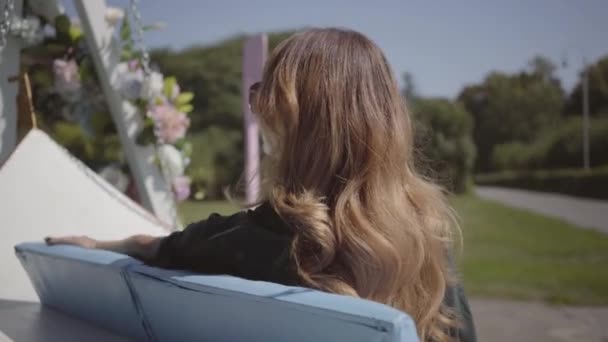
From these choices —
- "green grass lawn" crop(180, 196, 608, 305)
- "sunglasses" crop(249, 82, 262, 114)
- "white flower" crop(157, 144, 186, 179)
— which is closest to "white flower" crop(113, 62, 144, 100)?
"white flower" crop(157, 144, 186, 179)

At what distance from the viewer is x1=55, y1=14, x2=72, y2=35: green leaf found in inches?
108

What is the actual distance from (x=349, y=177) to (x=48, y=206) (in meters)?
1.14

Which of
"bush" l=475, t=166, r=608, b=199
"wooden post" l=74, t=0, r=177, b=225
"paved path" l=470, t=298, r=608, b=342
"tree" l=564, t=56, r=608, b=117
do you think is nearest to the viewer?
"wooden post" l=74, t=0, r=177, b=225

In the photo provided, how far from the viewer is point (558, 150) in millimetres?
22531

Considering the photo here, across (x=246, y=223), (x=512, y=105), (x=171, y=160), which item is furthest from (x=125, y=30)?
(x=512, y=105)

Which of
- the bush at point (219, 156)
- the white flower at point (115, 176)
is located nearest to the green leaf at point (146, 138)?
the white flower at point (115, 176)

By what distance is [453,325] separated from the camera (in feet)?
3.86

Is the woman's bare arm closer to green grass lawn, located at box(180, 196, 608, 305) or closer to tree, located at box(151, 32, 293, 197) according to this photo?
green grass lawn, located at box(180, 196, 608, 305)

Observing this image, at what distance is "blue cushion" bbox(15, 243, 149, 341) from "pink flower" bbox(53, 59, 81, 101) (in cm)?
144

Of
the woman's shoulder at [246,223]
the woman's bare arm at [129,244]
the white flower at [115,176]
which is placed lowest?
the white flower at [115,176]

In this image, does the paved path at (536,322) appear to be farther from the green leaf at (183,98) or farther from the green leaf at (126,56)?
the green leaf at (126,56)

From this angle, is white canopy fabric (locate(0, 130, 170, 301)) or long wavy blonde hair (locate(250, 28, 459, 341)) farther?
white canopy fabric (locate(0, 130, 170, 301))

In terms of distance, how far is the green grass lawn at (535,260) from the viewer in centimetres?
650

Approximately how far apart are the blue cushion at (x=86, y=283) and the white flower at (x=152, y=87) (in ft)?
4.20
